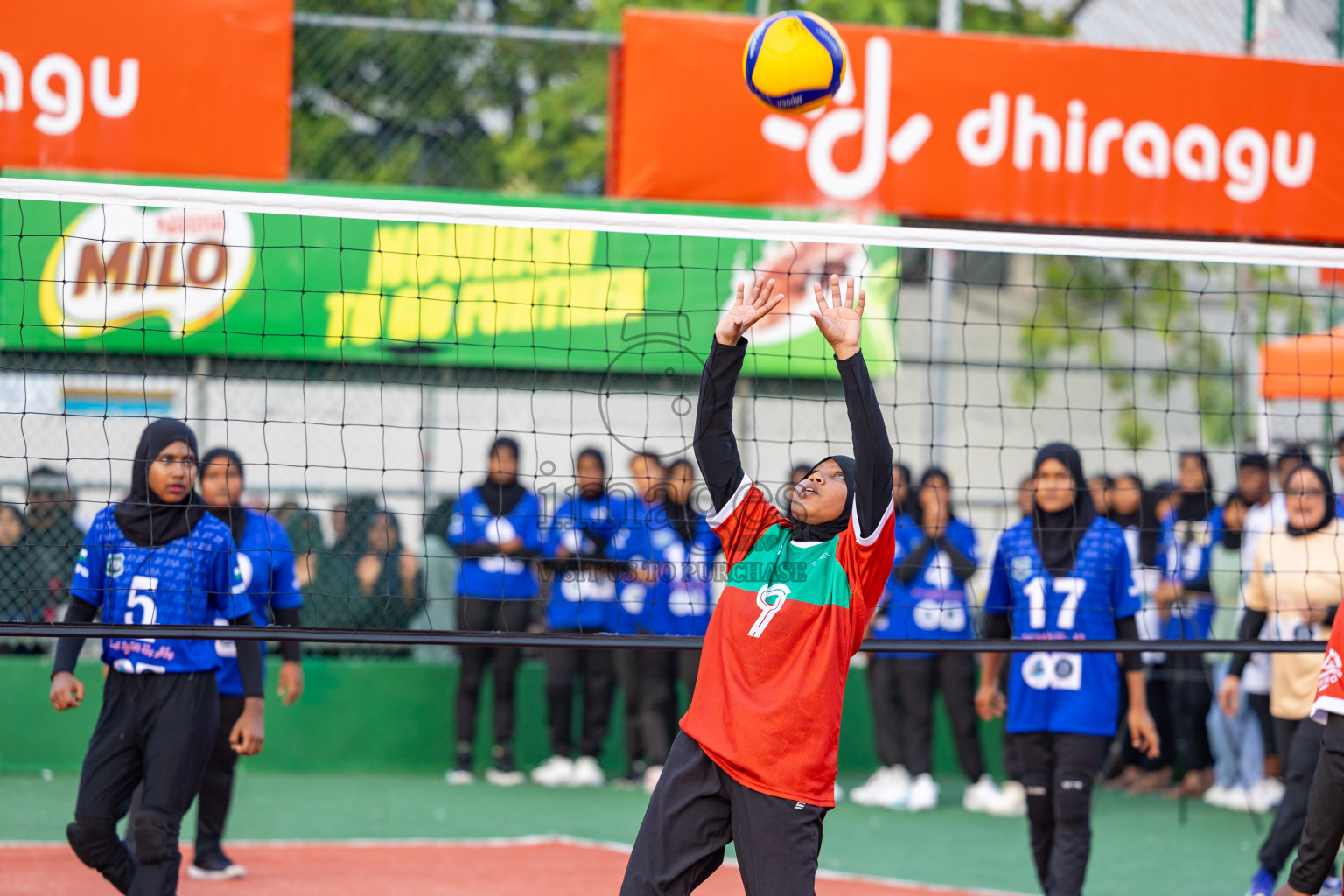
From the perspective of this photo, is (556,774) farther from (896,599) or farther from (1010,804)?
(1010,804)

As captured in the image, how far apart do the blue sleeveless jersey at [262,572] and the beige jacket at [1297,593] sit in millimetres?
4529

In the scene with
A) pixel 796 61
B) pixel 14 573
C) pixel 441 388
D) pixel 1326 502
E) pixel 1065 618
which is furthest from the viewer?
pixel 441 388

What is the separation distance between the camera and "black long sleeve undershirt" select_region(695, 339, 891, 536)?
4.04 m

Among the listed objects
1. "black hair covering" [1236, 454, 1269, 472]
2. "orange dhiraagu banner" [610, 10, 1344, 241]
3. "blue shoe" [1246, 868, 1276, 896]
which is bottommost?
"blue shoe" [1246, 868, 1276, 896]

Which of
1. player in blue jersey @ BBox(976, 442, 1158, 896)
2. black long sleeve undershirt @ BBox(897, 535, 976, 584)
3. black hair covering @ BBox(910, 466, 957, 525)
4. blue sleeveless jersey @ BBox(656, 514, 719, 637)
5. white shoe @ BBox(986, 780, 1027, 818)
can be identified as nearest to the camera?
player in blue jersey @ BBox(976, 442, 1158, 896)

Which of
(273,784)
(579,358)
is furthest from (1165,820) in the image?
(273,784)

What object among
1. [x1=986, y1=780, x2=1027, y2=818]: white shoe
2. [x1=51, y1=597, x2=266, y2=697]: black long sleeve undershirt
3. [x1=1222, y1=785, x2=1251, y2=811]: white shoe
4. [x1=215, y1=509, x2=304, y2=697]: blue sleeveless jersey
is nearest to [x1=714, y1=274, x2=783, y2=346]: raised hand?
[x1=51, y1=597, x2=266, y2=697]: black long sleeve undershirt

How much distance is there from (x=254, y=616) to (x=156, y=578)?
0.64 meters

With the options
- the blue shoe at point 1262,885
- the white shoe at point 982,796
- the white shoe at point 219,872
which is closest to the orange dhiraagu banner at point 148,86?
the white shoe at point 219,872

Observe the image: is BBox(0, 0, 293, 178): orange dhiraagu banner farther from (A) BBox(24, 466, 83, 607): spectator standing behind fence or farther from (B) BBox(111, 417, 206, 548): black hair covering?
(B) BBox(111, 417, 206, 548): black hair covering

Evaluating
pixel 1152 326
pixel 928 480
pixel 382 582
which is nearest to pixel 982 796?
pixel 928 480

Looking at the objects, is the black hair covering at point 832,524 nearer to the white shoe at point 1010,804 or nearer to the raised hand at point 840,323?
the raised hand at point 840,323

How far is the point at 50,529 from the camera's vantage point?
933cm

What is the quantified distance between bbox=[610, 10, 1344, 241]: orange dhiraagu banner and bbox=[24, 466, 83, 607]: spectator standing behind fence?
4297 mm
